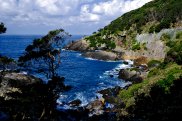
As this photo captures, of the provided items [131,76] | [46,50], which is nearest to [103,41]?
[131,76]

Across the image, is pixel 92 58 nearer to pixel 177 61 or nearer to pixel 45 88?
pixel 177 61

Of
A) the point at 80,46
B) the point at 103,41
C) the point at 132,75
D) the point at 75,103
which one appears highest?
the point at 103,41

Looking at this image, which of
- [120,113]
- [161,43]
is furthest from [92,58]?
[120,113]

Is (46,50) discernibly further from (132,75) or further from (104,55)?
(104,55)

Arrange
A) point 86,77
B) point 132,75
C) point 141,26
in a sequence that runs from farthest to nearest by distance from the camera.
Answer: point 141,26
point 86,77
point 132,75

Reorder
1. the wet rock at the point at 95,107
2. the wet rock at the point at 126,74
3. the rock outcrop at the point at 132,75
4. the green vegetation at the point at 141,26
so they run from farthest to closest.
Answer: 1. the green vegetation at the point at 141,26
2. the wet rock at the point at 126,74
3. the rock outcrop at the point at 132,75
4. the wet rock at the point at 95,107

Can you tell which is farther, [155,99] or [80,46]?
[80,46]

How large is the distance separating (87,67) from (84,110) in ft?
172

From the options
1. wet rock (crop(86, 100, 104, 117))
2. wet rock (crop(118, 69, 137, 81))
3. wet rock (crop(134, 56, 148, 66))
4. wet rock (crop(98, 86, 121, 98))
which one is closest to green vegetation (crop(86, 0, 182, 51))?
wet rock (crop(134, 56, 148, 66))

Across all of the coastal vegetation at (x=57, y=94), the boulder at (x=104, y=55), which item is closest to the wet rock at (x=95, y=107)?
the coastal vegetation at (x=57, y=94)

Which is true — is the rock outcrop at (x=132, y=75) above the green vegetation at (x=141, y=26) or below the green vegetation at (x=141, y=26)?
below

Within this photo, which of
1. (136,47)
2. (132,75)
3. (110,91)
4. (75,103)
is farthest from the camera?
(136,47)

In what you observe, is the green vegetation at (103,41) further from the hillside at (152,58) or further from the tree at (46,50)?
the tree at (46,50)

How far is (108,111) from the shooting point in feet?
177
